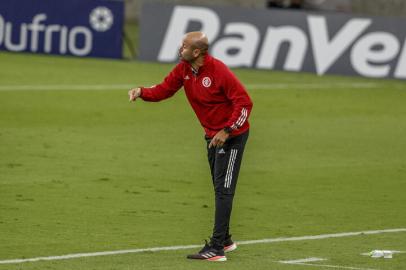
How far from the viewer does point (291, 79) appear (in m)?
29.8

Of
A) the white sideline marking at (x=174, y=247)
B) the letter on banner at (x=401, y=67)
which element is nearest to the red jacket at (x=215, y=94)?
the white sideline marking at (x=174, y=247)

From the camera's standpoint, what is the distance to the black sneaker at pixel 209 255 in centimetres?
1157

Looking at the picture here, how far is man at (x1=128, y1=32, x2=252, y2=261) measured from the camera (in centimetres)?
1144

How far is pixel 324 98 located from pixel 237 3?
23.0 m

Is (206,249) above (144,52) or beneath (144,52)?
above

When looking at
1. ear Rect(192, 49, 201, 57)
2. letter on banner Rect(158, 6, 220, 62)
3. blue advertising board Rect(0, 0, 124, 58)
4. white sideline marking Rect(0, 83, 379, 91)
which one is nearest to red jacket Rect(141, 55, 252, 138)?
ear Rect(192, 49, 201, 57)

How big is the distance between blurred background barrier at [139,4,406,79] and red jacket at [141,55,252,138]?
18.2 metres

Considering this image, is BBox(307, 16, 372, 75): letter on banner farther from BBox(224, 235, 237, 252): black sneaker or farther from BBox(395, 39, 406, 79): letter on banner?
BBox(224, 235, 237, 252): black sneaker

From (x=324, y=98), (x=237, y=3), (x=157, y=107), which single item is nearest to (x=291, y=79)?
(x=324, y=98)

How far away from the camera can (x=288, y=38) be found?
30.5 metres

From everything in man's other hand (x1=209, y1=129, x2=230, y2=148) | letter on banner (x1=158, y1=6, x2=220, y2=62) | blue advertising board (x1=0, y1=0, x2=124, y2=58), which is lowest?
blue advertising board (x1=0, y1=0, x2=124, y2=58)

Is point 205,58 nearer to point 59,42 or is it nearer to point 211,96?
point 211,96

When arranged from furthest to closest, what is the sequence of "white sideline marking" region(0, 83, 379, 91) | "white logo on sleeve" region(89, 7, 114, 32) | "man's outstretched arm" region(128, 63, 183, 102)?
"white logo on sleeve" region(89, 7, 114, 32), "white sideline marking" region(0, 83, 379, 91), "man's outstretched arm" region(128, 63, 183, 102)

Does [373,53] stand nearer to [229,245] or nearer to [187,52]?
[229,245]
